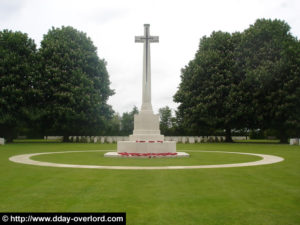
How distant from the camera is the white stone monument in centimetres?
1802

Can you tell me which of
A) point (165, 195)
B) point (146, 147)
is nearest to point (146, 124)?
point (146, 147)

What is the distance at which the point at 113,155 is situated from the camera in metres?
17.4

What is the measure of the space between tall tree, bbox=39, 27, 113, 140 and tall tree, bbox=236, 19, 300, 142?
17977 mm

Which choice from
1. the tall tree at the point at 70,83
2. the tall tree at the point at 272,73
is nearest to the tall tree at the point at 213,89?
the tall tree at the point at 272,73

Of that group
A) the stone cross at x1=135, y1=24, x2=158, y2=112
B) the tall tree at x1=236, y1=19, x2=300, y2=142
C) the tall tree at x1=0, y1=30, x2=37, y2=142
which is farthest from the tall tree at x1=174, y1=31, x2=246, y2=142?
the tall tree at x1=0, y1=30, x2=37, y2=142

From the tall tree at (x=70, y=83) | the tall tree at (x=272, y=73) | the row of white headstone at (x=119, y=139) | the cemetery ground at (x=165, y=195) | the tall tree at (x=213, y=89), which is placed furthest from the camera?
the row of white headstone at (x=119, y=139)

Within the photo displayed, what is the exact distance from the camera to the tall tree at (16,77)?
3300 cm

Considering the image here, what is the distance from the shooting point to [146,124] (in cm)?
2014

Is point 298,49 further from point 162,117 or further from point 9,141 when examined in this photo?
point 162,117

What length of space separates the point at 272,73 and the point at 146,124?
19.6 metres

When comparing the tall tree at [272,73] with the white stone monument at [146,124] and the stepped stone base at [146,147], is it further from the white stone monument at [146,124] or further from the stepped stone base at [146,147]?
the stepped stone base at [146,147]

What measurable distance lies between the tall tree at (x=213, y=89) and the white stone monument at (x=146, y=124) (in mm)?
17146

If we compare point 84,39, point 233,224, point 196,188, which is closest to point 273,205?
point 233,224

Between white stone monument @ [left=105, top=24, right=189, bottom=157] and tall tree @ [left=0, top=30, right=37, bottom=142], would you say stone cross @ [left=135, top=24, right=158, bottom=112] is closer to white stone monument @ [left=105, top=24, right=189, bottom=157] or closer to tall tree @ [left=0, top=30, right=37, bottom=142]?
white stone monument @ [left=105, top=24, right=189, bottom=157]
